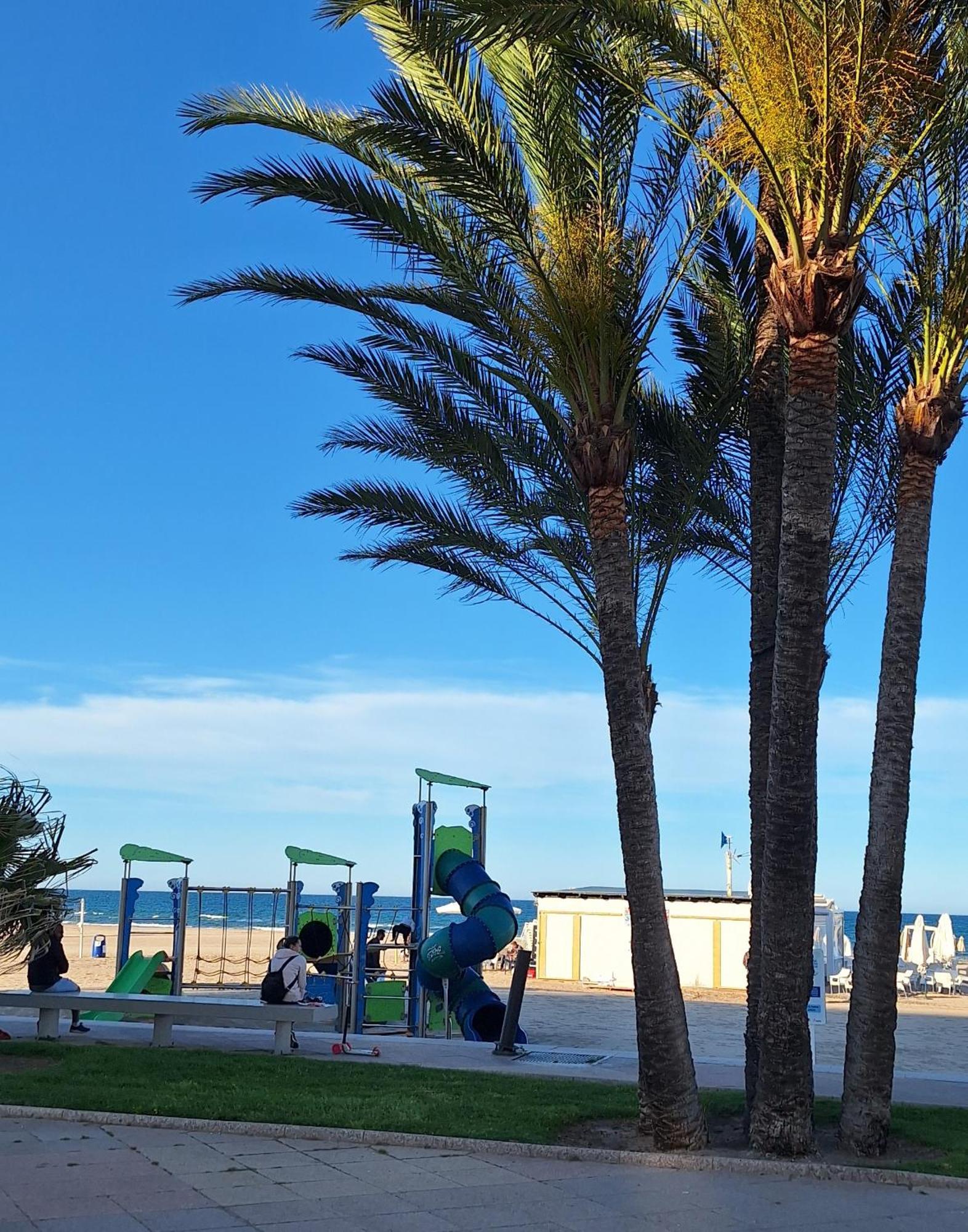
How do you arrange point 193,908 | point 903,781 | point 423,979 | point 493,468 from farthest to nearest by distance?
point 193,908, point 423,979, point 493,468, point 903,781

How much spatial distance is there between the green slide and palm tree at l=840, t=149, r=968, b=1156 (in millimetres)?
10773

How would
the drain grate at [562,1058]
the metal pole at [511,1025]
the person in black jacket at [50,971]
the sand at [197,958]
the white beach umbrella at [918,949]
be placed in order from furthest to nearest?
the white beach umbrella at [918,949]
the sand at [197,958]
the metal pole at [511,1025]
the drain grate at [562,1058]
the person in black jacket at [50,971]

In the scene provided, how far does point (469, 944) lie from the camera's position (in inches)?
623

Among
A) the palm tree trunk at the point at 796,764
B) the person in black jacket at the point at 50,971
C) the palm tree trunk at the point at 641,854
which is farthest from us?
A: the person in black jacket at the point at 50,971

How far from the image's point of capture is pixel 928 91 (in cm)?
773

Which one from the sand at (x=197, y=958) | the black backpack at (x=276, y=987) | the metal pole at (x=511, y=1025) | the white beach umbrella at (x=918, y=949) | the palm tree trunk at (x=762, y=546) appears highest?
the palm tree trunk at (x=762, y=546)

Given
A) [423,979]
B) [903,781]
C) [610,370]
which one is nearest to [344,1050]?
[423,979]

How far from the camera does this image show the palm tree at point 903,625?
25.7 ft

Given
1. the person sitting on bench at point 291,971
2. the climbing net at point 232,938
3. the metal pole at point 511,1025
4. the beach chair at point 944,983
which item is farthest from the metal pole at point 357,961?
the beach chair at point 944,983

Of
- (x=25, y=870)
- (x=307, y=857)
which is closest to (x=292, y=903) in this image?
(x=307, y=857)

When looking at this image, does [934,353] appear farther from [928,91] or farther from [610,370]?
[610,370]

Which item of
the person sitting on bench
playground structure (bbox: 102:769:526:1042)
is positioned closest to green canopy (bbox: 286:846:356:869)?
playground structure (bbox: 102:769:526:1042)

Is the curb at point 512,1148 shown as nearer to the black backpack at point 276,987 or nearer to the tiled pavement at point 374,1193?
the tiled pavement at point 374,1193

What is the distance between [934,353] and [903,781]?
2.93 meters
